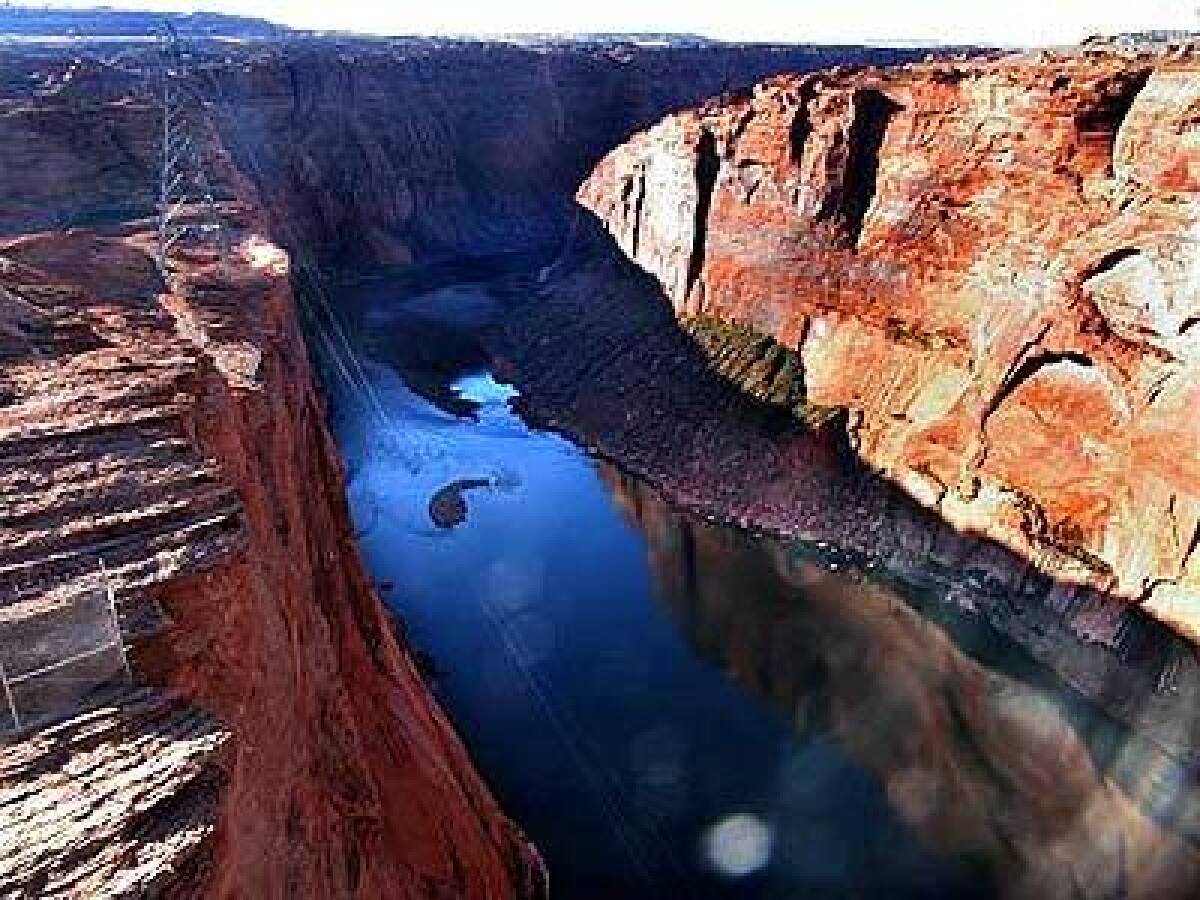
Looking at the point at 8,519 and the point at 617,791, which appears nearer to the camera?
the point at 8,519

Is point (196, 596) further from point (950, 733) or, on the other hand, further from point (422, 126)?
point (422, 126)

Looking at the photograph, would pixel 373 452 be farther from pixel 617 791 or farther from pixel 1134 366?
pixel 1134 366

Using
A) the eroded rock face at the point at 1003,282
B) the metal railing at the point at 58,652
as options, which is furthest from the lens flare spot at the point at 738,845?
the metal railing at the point at 58,652

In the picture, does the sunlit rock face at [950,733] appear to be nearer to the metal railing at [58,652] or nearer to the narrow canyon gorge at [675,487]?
the narrow canyon gorge at [675,487]

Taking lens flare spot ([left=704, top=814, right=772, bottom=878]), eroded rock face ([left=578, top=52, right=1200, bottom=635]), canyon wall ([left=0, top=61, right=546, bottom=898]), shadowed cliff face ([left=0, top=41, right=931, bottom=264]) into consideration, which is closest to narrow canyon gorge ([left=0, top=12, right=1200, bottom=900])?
canyon wall ([left=0, top=61, right=546, bottom=898])

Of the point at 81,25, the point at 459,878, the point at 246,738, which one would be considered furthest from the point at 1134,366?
the point at 81,25
